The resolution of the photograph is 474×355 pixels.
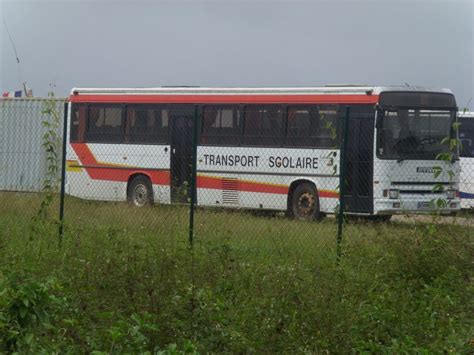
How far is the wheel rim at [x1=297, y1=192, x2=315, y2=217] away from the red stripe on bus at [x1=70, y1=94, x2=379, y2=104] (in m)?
2.10

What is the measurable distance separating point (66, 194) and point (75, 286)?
22.1 feet

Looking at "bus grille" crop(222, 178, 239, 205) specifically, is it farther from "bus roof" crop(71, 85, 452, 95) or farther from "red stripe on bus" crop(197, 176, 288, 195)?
"bus roof" crop(71, 85, 452, 95)

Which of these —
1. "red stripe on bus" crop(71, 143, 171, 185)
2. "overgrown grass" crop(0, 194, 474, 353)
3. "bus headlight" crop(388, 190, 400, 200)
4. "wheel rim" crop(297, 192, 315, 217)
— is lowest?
"overgrown grass" crop(0, 194, 474, 353)

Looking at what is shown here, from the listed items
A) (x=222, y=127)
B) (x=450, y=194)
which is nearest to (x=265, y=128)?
(x=222, y=127)

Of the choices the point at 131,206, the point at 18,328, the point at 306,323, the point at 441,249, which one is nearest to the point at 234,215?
the point at 131,206

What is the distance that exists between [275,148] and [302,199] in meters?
1.39

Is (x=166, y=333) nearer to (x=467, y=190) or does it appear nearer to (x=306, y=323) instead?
(x=306, y=323)

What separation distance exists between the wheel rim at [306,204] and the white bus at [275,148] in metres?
0.03

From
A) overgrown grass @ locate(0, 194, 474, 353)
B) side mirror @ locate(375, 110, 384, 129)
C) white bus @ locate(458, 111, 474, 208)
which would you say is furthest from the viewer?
white bus @ locate(458, 111, 474, 208)

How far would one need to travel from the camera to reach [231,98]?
2398 cm

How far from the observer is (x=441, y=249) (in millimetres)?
12930

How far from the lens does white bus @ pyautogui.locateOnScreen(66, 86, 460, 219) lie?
21078mm

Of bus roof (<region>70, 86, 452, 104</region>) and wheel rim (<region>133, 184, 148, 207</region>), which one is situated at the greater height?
bus roof (<region>70, 86, 452, 104</region>)

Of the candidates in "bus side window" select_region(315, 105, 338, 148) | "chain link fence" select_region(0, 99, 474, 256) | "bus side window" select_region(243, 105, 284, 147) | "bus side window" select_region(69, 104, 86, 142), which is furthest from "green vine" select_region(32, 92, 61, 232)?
"bus side window" select_region(69, 104, 86, 142)
